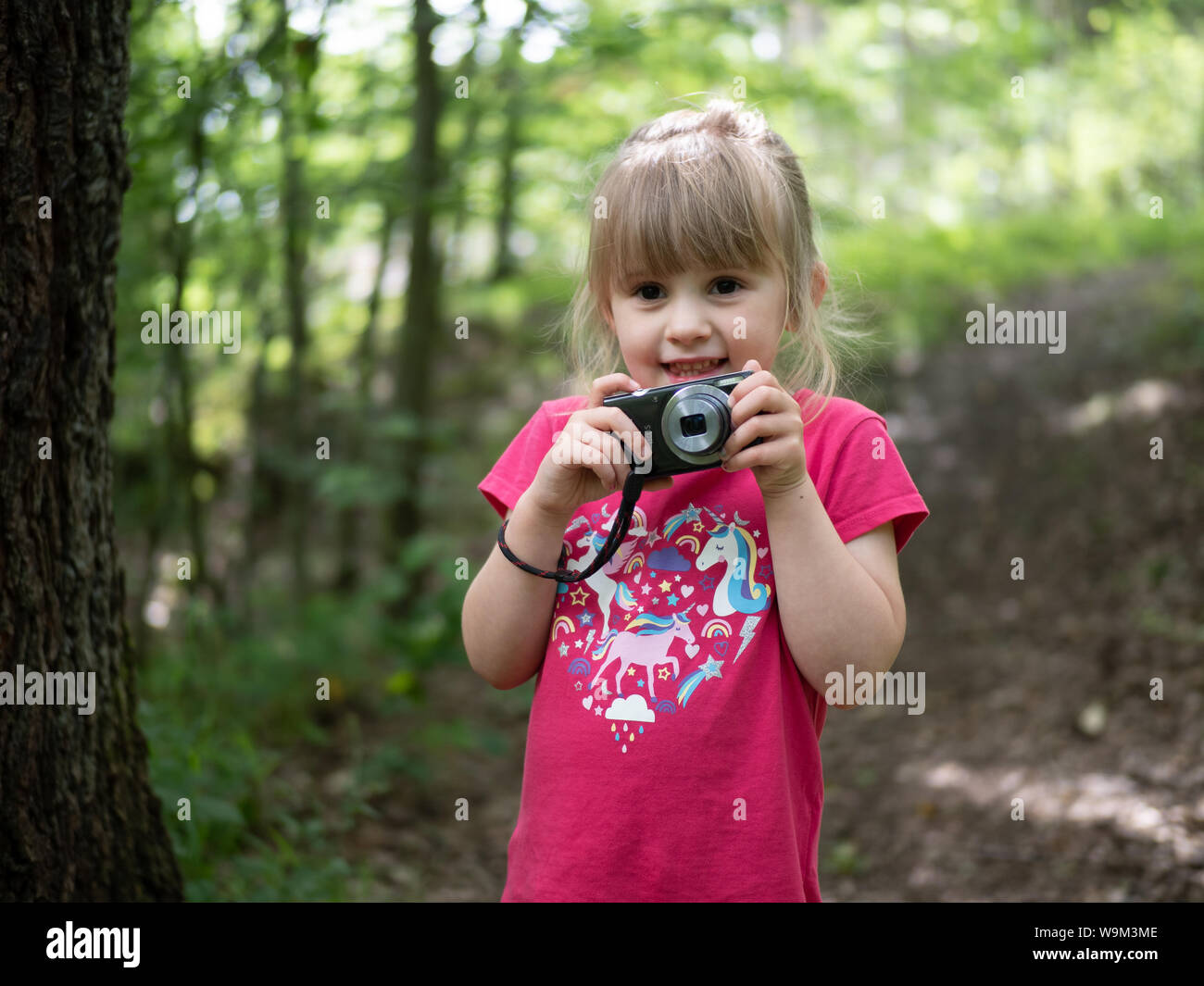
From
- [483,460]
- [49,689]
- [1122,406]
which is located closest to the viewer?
[49,689]

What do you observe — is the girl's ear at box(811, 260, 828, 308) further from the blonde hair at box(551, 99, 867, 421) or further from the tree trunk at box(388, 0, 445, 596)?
the tree trunk at box(388, 0, 445, 596)

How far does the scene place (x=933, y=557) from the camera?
671 cm

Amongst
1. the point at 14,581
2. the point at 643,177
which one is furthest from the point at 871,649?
the point at 14,581

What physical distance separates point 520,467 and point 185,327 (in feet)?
8.56

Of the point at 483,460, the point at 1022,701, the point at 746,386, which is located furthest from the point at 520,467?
the point at 483,460

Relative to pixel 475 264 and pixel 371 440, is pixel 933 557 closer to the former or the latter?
pixel 371 440

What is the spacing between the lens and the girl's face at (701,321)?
5.17 ft

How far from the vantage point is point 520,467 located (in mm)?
1756

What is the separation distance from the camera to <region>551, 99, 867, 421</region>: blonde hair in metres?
1.56

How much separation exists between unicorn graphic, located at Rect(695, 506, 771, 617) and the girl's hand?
126 millimetres

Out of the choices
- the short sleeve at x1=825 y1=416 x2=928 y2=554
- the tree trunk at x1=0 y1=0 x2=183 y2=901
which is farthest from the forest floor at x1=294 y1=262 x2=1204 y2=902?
the tree trunk at x1=0 y1=0 x2=183 y2=901

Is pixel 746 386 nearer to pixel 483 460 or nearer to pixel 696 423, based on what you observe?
pixel 696 423

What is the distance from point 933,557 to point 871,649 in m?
5.58
